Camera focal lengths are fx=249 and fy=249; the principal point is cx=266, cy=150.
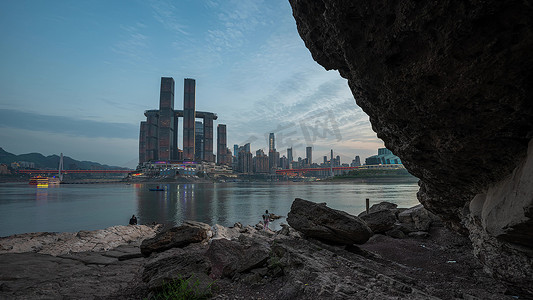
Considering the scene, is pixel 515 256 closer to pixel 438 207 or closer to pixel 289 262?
pixel 438 207

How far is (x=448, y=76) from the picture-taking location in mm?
3506

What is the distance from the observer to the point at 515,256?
4.75 meters

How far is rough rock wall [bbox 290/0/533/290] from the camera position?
299 centimetres

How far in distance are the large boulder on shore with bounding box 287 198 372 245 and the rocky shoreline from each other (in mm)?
32

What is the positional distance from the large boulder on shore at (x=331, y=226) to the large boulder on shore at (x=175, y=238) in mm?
4271

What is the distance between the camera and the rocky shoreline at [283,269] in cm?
524

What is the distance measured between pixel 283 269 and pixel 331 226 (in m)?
2.67

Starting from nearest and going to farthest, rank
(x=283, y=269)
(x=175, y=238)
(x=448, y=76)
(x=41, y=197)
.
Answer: (x=448, y=76) < (x=283, y=269) < (x=175, y=238) < (x=41, y=197)

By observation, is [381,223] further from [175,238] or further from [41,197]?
[41,197]

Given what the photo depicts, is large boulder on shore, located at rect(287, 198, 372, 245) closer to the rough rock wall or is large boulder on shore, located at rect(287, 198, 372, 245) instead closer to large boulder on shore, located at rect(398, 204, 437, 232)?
the rough rock wall

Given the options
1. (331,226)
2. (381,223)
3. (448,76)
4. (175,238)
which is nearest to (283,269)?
(331,226)

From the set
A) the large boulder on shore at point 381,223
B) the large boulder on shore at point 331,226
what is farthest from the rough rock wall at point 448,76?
the large boulder on shore at point 381,223

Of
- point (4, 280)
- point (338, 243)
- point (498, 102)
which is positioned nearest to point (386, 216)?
point (338, 243)

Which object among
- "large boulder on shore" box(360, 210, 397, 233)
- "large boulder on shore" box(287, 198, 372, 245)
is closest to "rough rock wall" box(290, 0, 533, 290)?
"large boulder on shore" box(287, 198, 372, 245)
